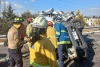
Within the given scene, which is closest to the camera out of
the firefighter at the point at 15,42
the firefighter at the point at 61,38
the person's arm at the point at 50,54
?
the person's arm at the point at 50,54

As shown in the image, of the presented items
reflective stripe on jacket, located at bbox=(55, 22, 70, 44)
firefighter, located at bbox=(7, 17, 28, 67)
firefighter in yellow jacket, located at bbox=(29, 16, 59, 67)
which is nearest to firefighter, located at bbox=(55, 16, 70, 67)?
reflective stripe on jacket, located at bbox=(55, 22, 70, 44)

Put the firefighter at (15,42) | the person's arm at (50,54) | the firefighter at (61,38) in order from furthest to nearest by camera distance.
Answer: the firefighter at (61,38)
the firefighter at (15,42)
the person's arm at (50,54)

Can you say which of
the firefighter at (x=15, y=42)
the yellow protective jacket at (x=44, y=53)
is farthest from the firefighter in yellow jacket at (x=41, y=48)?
→ the firefighter at (x=15, y=42)

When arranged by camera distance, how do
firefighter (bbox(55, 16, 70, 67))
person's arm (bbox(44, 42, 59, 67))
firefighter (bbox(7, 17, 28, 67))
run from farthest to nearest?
firefighter (bbox(55, 16, 70, 67))
firefighter (bbox(7, 17, 28, 67))
person's arm (bbox(44, 42, 59, 67))

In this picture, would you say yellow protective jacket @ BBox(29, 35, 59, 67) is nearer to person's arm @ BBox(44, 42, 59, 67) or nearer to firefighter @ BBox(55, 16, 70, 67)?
person's arm @ BBox(44, 42, 59, 67)

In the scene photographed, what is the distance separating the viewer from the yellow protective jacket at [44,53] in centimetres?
262

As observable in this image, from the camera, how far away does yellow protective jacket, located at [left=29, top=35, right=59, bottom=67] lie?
262 cm

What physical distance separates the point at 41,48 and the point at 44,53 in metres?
0.08

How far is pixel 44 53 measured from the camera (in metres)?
2.65

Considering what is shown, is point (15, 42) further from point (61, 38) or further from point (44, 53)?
point (44, 53)

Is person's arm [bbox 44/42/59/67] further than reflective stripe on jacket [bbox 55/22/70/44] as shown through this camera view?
No

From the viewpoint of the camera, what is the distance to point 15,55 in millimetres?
5426

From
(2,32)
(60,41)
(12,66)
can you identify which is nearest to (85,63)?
(60,41)

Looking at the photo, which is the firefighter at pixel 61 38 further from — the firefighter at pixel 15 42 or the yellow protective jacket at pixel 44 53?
the yellow protective jacket at pixel 44 53
